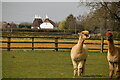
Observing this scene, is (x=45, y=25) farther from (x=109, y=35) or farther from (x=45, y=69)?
(x=109, y=35)

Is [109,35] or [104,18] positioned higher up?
[104,18]

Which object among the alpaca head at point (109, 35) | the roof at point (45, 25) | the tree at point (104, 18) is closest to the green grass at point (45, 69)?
the alpaca head at point (109, 35)

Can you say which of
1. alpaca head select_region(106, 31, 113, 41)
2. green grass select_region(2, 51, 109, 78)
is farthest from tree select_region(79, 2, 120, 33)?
alpaca head select_region(106, 31, 113, 41)

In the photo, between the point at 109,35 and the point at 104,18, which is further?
the point at 104,18

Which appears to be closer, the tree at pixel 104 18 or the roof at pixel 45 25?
the tree at pixel 104 18

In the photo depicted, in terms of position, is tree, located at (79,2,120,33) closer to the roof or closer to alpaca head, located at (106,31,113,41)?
the roof

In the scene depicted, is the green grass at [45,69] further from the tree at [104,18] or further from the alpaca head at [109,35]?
the tree at [104,18]

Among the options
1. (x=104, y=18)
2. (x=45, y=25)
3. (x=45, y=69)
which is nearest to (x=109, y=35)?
(x=45, y=69)

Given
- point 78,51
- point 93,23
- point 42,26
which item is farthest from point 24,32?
point 78,51

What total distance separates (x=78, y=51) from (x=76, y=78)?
2.66ft

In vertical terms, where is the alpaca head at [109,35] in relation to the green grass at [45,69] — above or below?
above

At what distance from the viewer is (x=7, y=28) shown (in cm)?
2553

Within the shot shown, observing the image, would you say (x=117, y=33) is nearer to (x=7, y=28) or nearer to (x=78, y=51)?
(x=7, y=28)

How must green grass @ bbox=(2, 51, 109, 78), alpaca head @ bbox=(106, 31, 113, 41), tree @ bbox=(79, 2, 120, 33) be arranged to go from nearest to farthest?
alpaca head @ bbox=(106, 31, 113, 41) < green grass @ bbox=(2, 51, 109, 78) < tree @ bbox=(79, 2, 120, 33)
